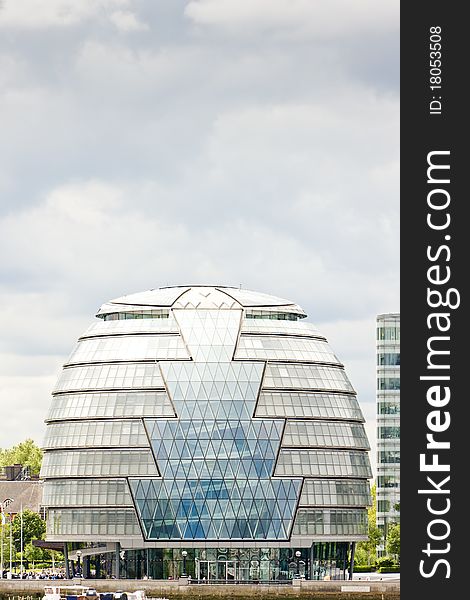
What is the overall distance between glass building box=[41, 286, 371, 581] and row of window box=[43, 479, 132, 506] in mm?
114

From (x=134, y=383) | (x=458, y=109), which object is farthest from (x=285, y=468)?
(x=458, y=109)

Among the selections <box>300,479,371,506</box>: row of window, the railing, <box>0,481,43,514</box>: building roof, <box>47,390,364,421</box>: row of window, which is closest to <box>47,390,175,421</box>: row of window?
<box>47,390,364,421</box>: row of window

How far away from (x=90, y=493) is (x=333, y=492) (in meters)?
19.7

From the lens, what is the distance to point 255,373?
134m

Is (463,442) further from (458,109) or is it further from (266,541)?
(266,541)

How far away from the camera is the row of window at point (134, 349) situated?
134750 mm

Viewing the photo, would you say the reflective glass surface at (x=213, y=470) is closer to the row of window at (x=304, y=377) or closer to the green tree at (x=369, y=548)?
the row of window at (x=304, y=377)

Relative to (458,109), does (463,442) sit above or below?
below

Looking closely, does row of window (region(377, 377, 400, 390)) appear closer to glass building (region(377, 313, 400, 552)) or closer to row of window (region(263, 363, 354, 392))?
glass building (region(377, 313, 400, 552))

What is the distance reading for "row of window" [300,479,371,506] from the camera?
442 ft

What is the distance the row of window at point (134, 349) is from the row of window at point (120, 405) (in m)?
3.01

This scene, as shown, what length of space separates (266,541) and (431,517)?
9545cm

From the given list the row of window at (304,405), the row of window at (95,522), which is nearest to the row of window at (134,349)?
the row of window at (304,405)

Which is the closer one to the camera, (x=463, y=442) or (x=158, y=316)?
(x=463, y=442)
